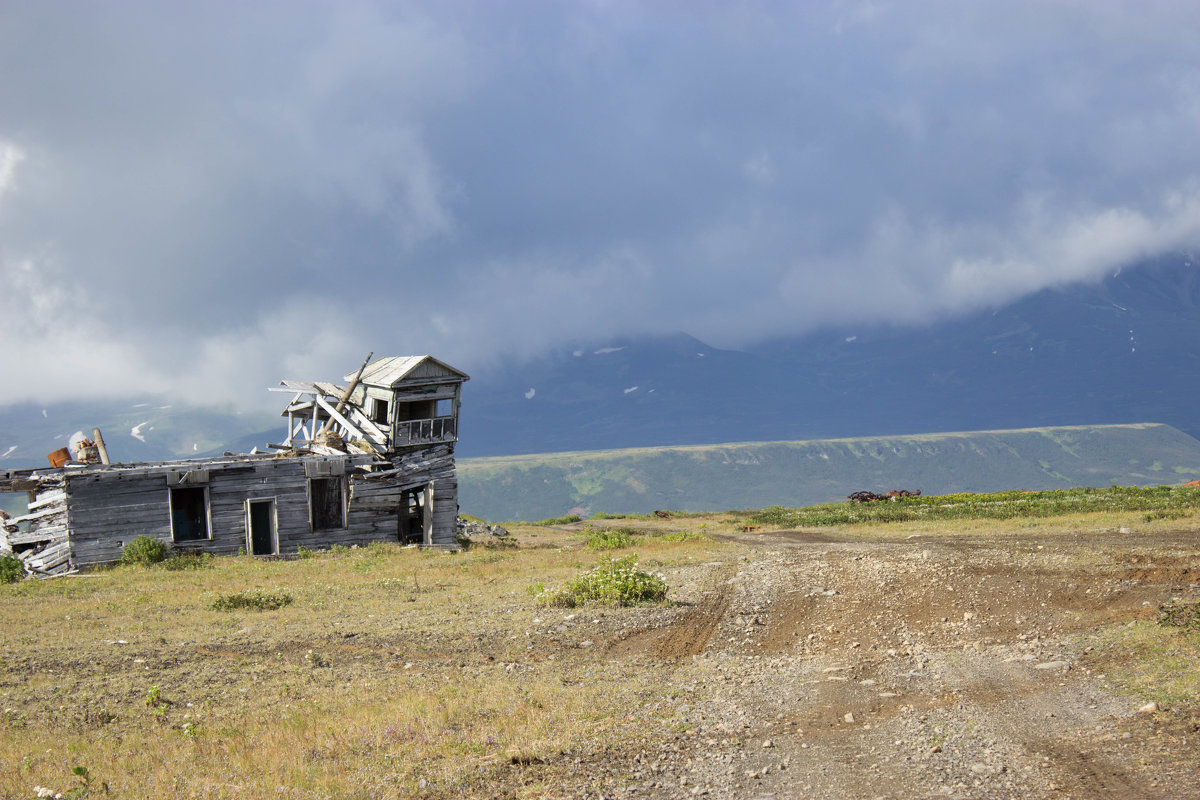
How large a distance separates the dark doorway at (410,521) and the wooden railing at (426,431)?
2.25m

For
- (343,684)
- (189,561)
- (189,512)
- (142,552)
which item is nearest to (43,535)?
(142,552)

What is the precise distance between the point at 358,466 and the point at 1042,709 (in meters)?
31.8

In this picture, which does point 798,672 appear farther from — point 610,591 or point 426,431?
point 426,431

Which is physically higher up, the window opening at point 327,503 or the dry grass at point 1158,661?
the window opening at point 327,503

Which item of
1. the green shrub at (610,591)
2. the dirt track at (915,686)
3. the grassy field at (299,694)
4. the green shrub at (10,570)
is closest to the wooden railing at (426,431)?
the green shrub at (10,570)

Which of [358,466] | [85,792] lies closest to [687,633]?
[85,792]

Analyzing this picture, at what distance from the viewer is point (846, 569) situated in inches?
872

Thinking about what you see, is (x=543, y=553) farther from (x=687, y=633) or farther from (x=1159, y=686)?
(x=1159, y=686)

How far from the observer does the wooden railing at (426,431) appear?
39500mm

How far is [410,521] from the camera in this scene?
45156mm

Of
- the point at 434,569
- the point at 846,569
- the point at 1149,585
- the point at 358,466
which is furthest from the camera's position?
the point at 358,466

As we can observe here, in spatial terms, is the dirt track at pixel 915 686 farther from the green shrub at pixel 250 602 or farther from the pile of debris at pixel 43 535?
the pile of debris at pixel 43 535

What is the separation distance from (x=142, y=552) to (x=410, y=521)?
14.8 m

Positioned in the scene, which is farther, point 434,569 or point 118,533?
point 118,533
